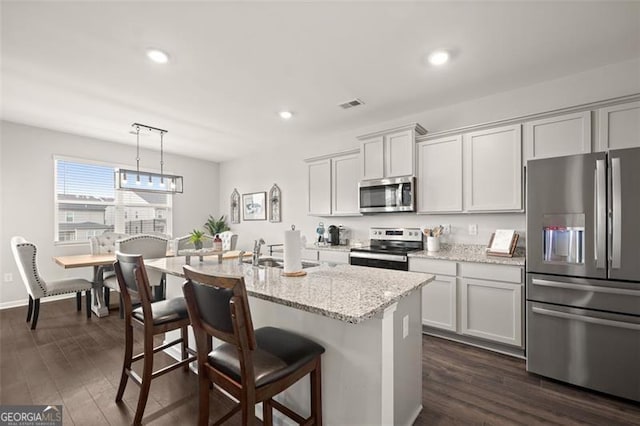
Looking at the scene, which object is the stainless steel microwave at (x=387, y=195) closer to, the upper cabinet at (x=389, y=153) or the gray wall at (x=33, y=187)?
the upper cabinet at (x=389, y=153)

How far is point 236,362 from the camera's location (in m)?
1.30

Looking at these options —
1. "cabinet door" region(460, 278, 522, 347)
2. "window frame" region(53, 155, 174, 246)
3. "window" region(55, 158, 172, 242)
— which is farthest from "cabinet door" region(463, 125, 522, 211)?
"window frame" region(53, 155, 174, 246)

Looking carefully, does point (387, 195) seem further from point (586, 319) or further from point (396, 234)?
point (586, 319)

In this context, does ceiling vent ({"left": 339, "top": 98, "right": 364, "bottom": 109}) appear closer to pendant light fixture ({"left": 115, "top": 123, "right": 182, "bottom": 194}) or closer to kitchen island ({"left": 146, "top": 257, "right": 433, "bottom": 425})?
kitchen island ({"left": 146, "top": 257, "right": 433, "bottom": 425})

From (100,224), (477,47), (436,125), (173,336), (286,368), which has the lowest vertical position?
(173,336)

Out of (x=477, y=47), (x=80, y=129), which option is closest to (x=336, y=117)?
(x=477, y=47)

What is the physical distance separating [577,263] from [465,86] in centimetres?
199

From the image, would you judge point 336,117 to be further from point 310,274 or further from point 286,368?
point 286,368

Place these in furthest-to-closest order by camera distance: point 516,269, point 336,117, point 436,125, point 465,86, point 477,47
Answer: point 336,117 < point 436,125 < point 465,86 < point 516,269 < point 477,47

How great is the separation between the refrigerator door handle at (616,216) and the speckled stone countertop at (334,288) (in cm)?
136

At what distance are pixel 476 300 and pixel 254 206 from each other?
450 cm

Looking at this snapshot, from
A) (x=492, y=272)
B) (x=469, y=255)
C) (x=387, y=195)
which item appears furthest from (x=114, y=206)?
(x=492, y=272)

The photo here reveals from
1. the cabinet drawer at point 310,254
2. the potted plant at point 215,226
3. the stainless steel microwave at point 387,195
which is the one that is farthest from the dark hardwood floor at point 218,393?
the potted plant at point 215,226

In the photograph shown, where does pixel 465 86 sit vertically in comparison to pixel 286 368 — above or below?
above
